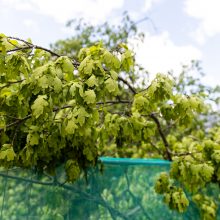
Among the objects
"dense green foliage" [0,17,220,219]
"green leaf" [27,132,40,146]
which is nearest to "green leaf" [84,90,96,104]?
"dense green foliage" [0,17,220,219]

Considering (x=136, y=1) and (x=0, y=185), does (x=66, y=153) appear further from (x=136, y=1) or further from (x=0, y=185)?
(x=136, y=1)

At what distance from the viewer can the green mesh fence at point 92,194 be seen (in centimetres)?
407

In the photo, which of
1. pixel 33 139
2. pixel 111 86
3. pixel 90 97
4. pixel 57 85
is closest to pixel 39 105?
pixel 57 85

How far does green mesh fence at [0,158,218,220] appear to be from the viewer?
407 centimetres

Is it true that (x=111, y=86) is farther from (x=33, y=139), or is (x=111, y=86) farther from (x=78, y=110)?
(x=33, y=139)

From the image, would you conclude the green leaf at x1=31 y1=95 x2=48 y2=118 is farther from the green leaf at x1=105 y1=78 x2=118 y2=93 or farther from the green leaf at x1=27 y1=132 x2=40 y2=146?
the green leaf at x1=27 y1=132 x2=40 y2=146

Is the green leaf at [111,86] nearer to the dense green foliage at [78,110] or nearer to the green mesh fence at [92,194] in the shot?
the dense green foliage at [78,110]

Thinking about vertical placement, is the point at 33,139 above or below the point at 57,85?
below

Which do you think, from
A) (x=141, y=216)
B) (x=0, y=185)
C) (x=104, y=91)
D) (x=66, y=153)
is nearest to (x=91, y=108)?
(x=104, y=91)

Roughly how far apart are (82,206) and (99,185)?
25cm

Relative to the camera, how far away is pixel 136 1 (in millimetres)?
7242

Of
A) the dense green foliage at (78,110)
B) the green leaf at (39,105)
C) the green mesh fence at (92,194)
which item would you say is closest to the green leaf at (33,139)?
the dense green foliage at (78,110)

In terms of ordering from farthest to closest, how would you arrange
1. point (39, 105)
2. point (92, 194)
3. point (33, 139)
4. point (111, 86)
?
point (92, 194)
point (33, 139)
point (111, 86)
point (39, 105)

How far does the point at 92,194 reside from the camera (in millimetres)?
4297
